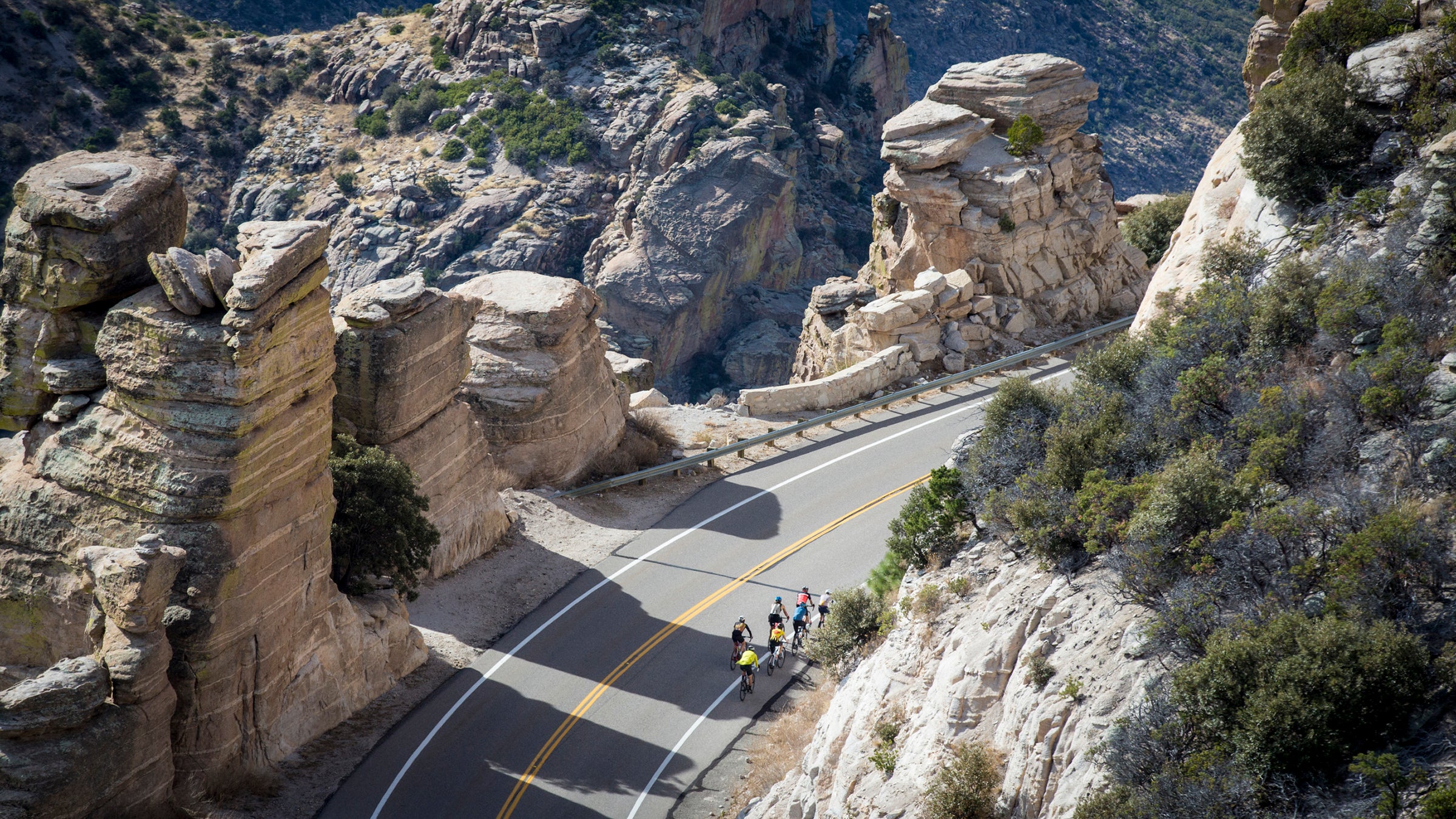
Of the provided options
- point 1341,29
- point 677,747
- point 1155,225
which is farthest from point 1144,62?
point 677,747

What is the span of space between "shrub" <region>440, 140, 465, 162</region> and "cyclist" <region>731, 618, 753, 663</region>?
310ft

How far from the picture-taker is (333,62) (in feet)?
364

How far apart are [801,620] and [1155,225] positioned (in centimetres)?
2448

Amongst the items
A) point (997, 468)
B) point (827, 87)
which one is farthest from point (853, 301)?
point (827, 87)

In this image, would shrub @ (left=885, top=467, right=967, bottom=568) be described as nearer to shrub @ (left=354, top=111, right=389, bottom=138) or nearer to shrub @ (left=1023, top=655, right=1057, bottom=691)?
shrub @ (left=1023, top=655, right=1057, bottom=691)

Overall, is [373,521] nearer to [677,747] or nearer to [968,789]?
[677,747]

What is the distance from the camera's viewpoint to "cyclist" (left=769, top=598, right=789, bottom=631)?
23594 mm

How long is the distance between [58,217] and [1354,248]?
74.2ft

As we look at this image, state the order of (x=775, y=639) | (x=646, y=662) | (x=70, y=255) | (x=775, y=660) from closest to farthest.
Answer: (x=70, y=255)
(x=775, y=639)
(x=775, y=660)
(x=646, y=662)

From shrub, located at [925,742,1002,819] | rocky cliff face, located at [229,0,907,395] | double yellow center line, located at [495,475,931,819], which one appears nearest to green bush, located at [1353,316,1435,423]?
shrub, located at [925,742,1002,819]

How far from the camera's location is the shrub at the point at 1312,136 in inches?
722

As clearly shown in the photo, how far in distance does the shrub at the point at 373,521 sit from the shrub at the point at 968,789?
48.3 feet

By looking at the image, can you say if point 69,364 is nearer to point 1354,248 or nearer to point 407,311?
point 407,311

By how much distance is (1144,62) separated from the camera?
151m
